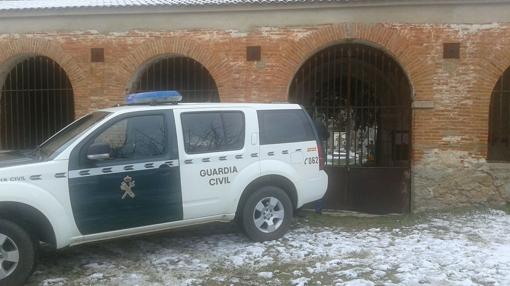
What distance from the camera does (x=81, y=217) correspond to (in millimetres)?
5312

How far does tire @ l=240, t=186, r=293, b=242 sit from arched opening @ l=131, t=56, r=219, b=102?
4128mm

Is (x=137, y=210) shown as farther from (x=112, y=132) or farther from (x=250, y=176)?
(x=250, y=176)

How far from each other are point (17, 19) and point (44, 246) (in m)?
5.35

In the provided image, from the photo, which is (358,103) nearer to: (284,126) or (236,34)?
(236,34)

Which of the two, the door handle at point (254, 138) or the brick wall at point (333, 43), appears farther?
the brick wall at point (333, 43)

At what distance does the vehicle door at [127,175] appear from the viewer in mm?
5340

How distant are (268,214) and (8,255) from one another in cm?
303

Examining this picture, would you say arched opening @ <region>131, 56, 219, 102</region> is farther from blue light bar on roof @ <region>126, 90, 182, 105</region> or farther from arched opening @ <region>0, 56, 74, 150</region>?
blue light bar on roof @ <region>126, 90, 182, 105</region>

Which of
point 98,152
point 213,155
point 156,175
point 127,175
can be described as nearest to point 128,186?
point 127,175

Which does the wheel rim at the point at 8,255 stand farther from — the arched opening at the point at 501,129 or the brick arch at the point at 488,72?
the arched opening at the point at 501,129

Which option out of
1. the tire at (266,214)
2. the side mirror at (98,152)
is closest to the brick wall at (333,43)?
the tire at (266,214)

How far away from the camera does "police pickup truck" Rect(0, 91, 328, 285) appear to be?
5094 mm

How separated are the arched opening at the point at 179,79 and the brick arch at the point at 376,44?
80.7 inches

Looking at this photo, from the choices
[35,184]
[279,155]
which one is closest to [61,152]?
[35,184]
